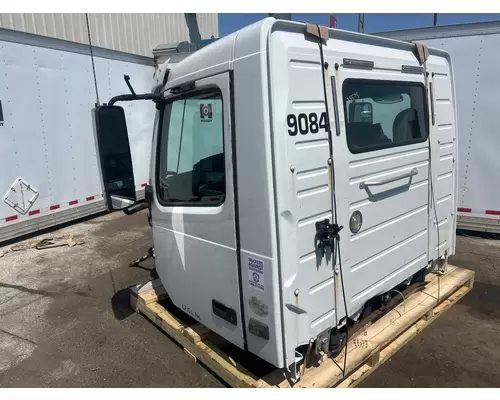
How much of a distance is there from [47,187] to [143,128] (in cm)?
259

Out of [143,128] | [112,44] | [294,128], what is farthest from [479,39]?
[112,44]

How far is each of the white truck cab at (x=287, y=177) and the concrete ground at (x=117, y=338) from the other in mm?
565

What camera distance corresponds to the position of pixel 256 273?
2.19m

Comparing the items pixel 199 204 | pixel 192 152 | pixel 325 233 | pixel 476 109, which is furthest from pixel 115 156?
pixel 476 109

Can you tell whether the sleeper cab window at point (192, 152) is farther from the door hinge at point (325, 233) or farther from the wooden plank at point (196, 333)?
the wooden plank at point (196, 333)

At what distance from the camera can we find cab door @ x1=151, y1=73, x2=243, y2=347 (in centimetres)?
233

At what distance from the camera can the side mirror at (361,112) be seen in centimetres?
246

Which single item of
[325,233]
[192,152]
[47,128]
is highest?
[47,128]

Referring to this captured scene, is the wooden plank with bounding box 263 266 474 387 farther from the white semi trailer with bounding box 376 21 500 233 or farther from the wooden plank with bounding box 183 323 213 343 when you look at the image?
the white semi trailer with bounding box 376 21 500 233

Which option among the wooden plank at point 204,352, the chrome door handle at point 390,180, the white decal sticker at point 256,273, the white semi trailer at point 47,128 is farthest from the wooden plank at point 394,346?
the white semi trailer at point 47,128

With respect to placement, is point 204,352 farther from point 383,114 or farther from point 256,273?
point 383,114

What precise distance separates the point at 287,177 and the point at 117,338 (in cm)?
244

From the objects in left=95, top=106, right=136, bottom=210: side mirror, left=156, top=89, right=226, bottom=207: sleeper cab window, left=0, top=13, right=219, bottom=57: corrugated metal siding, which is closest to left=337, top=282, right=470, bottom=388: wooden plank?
left=156, top=89, right=226, bottom=207: sleeper cab window

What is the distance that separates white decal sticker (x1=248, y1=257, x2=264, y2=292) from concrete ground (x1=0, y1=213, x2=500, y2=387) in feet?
3.49
